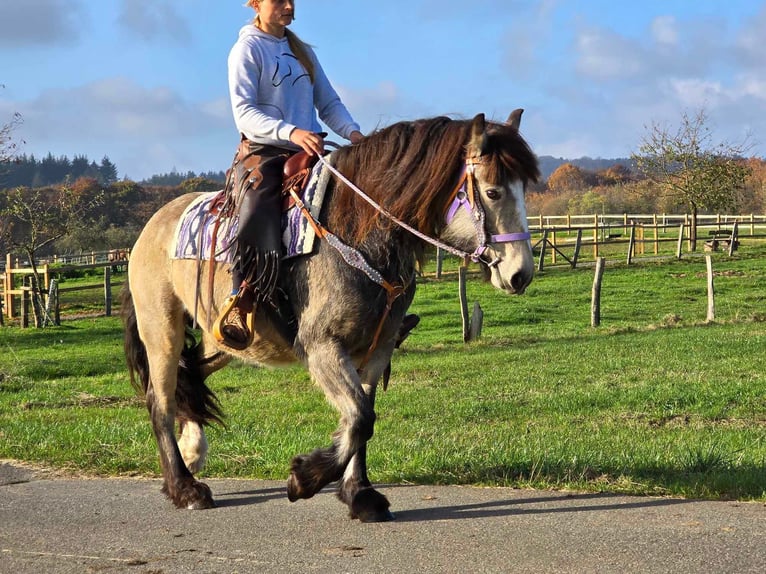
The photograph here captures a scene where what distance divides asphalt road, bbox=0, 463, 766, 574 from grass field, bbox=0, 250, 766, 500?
2.03 ft

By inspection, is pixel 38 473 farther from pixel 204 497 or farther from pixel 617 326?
pixel 617 326

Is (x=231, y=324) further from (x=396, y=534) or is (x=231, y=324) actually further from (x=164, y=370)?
(x=396, y=534)

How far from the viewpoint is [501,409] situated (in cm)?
1255

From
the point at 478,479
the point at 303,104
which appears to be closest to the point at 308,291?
the point at 303,104

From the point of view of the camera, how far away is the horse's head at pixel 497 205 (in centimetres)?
527

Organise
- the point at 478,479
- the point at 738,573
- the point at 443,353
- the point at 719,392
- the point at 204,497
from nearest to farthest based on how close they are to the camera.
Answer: the point at 738,573 → the point at 204,497 → the point at 478,479 → the point at 719,392 → the point at 443,353

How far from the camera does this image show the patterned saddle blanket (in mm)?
5977

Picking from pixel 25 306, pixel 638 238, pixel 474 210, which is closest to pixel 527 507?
pixel 474 210

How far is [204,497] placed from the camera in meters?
6.46

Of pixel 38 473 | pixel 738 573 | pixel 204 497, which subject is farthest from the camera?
pixel 38 473

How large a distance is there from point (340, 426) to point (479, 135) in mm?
1809

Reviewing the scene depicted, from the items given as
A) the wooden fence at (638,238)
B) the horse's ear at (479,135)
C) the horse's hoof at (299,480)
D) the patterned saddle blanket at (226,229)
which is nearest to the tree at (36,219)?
the wooden fence at (638,238)

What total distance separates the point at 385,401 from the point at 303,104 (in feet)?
25.5

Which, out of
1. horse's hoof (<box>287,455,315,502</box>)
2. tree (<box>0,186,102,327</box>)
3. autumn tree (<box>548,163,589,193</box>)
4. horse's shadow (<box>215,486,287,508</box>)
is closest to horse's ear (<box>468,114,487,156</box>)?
horse's hoof (<box>287,455,315,502</box>)
